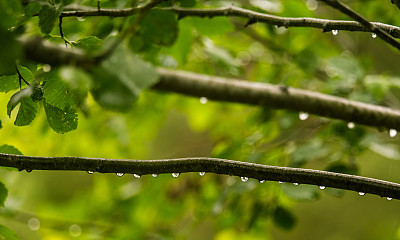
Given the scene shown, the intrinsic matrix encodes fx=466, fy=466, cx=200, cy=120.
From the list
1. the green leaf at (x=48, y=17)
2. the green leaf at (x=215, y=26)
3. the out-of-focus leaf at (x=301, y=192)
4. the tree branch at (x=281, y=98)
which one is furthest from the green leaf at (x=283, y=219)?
the green leaf at (x=48, y=17)

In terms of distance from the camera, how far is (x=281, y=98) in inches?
46.1

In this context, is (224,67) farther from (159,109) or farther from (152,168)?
(152,168)

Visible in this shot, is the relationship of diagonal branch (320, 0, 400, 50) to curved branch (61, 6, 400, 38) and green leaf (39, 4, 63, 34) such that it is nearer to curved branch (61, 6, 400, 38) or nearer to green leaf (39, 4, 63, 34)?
curved branch (61, 6, 400, 38)

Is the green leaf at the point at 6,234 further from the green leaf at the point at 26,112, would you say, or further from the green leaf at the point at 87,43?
the green leaf at the point at 87,43

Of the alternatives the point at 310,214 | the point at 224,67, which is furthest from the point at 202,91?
the point at 310,214

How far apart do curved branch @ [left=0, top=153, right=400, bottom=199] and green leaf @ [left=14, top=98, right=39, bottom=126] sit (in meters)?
0.06

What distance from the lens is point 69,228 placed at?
5.29 ft

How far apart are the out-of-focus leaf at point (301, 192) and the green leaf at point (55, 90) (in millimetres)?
613

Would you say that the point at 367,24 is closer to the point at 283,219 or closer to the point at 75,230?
the point at 283,219

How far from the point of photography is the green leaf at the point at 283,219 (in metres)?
1.24

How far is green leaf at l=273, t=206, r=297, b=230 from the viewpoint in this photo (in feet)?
4.07

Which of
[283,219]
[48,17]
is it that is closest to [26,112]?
[48,17]

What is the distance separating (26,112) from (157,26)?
24 cm

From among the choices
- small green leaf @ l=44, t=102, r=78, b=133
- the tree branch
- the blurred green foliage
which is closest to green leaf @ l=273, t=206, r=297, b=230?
the blurred green foliage
